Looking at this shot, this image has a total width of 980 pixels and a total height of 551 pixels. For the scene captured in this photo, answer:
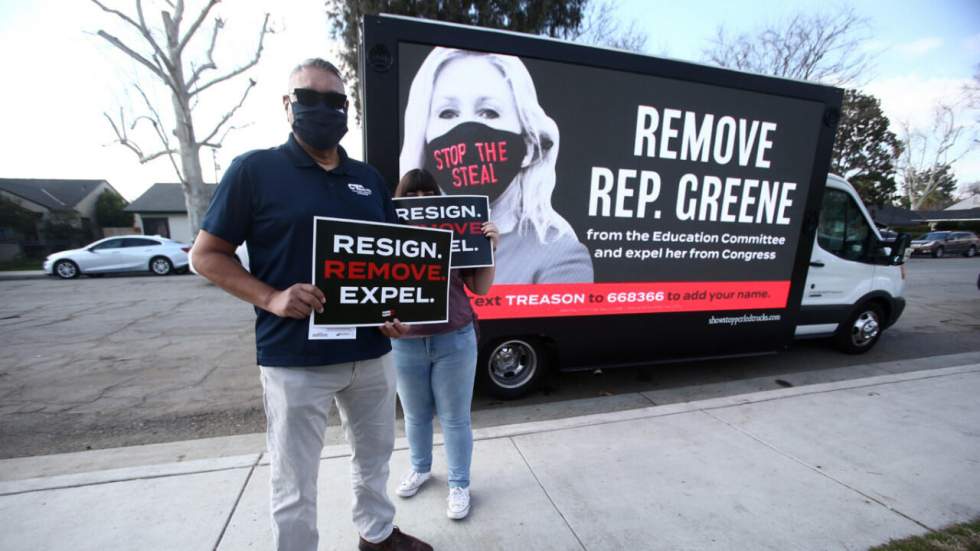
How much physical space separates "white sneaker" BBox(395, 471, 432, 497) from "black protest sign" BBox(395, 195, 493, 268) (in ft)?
4.34

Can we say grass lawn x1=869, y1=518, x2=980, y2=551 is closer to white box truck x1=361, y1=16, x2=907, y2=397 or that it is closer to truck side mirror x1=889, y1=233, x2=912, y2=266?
white box truck x1=361, y1=16, x2=907, y2=397

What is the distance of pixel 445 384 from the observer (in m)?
2.12

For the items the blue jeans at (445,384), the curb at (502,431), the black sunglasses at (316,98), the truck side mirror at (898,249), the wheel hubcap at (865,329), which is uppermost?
the black sunglasses at (316,98)

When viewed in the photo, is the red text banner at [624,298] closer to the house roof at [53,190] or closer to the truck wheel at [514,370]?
the truck wheel at [514,370]

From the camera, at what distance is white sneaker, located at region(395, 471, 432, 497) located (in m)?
2.35

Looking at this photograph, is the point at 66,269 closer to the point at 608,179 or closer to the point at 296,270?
the point at 296,270

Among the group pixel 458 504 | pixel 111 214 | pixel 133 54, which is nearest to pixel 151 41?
pixel 133 54

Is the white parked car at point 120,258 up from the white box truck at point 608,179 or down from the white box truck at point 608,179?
down

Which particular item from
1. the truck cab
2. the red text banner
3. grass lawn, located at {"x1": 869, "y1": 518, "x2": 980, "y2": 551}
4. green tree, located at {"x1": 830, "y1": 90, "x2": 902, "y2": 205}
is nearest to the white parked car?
the red text banner

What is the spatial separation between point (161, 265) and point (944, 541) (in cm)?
1742

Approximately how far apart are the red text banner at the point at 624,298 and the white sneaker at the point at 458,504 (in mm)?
1353

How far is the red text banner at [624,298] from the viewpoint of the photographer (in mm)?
3289

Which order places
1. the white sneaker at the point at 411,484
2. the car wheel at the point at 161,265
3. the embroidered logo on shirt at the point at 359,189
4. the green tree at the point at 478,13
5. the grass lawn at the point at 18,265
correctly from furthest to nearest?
1. the grass lawn at the point at 18,265
2. the car wheel at the point at 161,265
3. the green tree at the point at 478,13
4. the white sneaker at the point at 411,484
5. the embroidered logo on shirt at the point at 359,189

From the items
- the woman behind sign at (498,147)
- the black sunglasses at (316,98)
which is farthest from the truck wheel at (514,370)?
the black sunglasses at (316,98)
